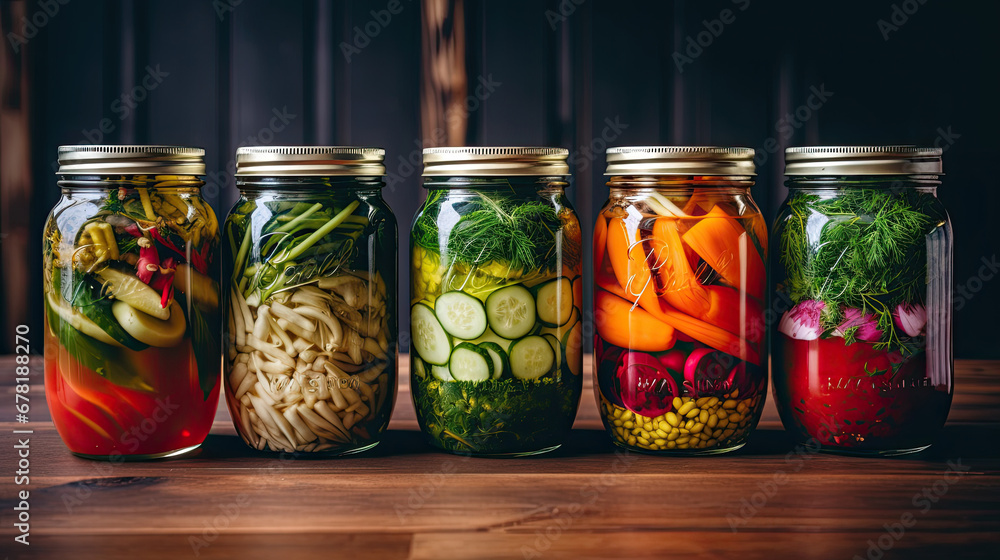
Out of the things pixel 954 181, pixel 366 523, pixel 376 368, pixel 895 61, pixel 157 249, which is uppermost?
pixel 895 61

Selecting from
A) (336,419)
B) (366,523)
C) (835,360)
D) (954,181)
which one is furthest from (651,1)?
(366,523)

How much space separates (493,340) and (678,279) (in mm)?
189

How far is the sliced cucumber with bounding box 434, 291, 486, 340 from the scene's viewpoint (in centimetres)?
83

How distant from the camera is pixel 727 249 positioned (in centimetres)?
83

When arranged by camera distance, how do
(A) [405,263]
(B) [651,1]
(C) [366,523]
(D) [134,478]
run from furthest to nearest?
1. (A) [405,263]
2. (B) [651,1]
3. (D) [134,478]
4. (C) [366,523]

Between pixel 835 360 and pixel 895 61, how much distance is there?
30.2 inches

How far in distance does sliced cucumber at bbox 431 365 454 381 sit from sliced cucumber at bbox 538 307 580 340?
0.10 metres

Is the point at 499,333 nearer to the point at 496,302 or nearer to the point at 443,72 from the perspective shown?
the point at 496,302

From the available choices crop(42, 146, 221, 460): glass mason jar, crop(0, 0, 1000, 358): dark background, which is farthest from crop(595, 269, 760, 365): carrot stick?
crop(0, 0, 1000, 358): dark background

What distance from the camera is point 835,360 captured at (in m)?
0.83

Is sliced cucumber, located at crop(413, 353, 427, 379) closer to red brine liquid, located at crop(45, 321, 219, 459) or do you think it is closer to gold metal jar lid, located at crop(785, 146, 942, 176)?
red brine liquid, located at crop(45, 321, 219, 459)

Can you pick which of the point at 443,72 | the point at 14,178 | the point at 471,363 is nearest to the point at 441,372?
the point at 471,363

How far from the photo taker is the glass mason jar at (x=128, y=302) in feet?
2.66

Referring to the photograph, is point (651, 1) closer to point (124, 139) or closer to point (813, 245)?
point (813, 245)
